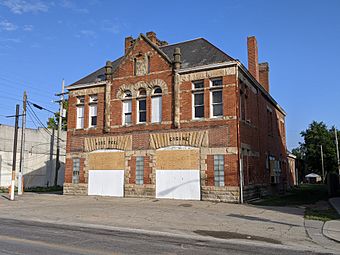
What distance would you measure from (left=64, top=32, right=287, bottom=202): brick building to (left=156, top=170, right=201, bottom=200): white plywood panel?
0.06 metres

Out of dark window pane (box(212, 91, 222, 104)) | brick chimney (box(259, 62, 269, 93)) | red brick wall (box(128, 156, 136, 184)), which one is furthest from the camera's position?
brick chimney (box(259, 62, 269, 93))

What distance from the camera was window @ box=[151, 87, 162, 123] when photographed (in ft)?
75.5

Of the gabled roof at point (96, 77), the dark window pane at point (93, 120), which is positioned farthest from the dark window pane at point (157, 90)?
the dark window pane at point (93, 120)

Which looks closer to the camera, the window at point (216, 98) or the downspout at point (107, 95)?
the window at point (216, 98)

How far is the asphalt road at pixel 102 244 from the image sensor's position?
24.6 feet

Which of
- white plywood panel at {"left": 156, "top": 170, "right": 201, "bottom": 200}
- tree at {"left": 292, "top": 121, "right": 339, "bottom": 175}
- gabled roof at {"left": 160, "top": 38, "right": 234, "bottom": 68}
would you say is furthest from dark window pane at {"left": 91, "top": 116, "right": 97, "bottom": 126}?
tree at {"left": 292, "top": 121, "right": 339, "bottom": 175}

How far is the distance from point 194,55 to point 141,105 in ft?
17.1

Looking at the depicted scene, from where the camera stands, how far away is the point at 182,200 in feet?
68.5

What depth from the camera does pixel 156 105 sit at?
76.2 feet

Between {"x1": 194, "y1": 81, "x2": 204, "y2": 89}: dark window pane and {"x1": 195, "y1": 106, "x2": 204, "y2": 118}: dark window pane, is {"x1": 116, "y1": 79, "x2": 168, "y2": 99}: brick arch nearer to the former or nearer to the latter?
{"x1": 194, "y1": 81, "x2": 204, "y2": 89}: dark window pane

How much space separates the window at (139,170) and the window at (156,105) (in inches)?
111

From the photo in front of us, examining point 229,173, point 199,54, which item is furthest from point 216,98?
point 229,173

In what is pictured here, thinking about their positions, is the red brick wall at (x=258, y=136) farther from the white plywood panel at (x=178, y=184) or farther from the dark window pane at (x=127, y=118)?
the dark window pane at (x=127, y=118)

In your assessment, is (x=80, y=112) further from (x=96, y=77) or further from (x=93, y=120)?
(x=96, y=77)
